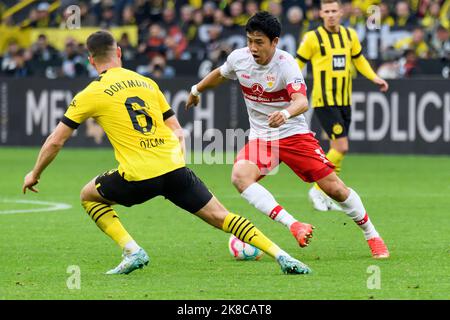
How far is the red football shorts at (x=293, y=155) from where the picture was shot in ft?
33.8

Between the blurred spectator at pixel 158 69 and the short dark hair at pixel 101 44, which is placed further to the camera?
the blurred spectator at pixel 158 69

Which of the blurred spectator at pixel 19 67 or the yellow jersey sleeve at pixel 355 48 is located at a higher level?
the yellow jersey sleeve at pixel 355 48

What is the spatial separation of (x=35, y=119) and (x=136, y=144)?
15.9 m

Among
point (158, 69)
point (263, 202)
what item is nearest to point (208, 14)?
point (158, 69)

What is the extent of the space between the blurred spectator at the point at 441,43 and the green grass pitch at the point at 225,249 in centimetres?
490

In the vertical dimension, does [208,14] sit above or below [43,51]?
above

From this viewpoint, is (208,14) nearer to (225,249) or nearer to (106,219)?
(225,249)

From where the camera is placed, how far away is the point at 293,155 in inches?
408

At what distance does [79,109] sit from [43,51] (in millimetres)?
18273

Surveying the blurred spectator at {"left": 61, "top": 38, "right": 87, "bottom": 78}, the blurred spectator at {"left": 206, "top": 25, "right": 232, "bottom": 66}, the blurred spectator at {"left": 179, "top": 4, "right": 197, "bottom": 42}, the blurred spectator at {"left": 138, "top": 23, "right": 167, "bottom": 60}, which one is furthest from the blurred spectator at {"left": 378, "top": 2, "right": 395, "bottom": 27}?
the blurred spectator at {"left": 61, "top": 38, "right": 87, "bottom": 78}

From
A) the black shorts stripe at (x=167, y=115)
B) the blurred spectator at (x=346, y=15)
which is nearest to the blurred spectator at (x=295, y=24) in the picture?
the blurred spectator at (x=346, y=15)

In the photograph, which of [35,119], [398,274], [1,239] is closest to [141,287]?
[398,274]

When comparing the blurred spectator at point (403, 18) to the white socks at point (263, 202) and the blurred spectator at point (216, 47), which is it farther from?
the white socks at point (263, 202)

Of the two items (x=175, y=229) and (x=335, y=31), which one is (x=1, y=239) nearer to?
(x=175, y=229)
